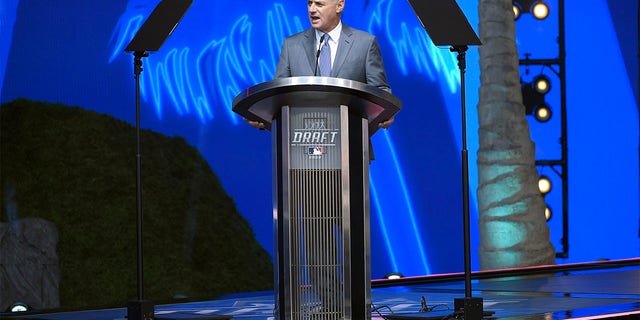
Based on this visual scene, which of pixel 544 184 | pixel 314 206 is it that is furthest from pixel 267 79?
pixel 314 206

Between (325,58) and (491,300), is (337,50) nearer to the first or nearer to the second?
(325,58)

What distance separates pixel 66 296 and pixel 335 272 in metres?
6.48

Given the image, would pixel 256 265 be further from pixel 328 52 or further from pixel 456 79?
pixel 328 52

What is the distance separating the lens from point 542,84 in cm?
936

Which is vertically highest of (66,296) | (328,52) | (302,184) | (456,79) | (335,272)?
(456,79)

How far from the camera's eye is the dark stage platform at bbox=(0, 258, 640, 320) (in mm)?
3277

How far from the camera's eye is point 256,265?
9.20 meters

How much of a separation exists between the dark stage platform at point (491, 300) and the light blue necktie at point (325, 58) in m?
0.90

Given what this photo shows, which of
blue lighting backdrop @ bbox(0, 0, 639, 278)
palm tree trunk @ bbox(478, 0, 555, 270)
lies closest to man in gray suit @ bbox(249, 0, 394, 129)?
blue lighting backdrop @ bbox(0, 0, 639, 278)

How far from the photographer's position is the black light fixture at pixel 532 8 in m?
9.28

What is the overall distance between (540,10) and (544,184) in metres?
1.81

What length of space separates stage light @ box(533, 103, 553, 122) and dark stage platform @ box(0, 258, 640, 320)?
10.5ft

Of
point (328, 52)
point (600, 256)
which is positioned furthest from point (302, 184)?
point (600, 256)

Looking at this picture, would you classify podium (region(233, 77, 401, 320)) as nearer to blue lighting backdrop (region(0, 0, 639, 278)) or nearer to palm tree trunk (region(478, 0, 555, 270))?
blue lighting backdrop (region(0, 0, 639, 278))
